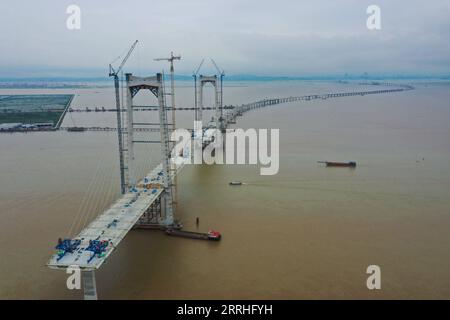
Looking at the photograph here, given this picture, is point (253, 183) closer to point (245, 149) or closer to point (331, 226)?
point (331, 226)

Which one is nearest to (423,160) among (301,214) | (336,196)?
(336,196)

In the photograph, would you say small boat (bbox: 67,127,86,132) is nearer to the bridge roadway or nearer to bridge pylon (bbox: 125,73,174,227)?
the bridge roadway

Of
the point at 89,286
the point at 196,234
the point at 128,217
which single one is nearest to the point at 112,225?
the point at 128,217

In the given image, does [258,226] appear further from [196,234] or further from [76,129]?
[76,129]

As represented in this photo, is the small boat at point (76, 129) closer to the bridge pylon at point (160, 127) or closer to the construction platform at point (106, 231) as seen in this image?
the construction platform at point (106, 231)

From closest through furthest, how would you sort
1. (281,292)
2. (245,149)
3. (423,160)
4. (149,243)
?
(281,292)
(149,243)
(423,160)
(245,149)

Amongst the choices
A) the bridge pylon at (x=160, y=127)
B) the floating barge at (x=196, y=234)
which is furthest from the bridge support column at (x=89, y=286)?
the bridge pylon at (x=160, y=127)
